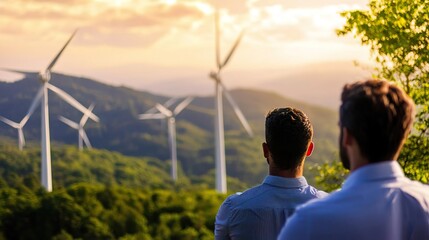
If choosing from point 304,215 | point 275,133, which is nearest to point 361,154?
point 304,215

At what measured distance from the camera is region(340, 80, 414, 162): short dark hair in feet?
13.8

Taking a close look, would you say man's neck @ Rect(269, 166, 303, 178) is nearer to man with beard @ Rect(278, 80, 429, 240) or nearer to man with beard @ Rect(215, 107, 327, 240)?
man with beard @ Rect(215, 107, 327, 240)

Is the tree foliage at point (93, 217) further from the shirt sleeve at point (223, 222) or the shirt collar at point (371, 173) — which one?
the shirt collar at point (371, 173)

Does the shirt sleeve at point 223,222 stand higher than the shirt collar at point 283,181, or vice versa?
the shirt collar at point 283,181

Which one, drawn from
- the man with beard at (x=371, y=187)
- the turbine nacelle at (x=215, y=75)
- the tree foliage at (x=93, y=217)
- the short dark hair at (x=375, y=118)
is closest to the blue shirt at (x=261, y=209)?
the man with beard at (x=371, y=187)

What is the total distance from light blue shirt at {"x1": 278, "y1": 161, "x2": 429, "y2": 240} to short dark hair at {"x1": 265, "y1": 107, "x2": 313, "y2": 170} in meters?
1.74

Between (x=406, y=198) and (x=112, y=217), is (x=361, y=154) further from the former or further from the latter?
(x=112, y=217)

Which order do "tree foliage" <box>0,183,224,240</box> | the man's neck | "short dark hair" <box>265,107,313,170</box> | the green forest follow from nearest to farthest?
"short dark hair" <box>265,107,313,170</box>
the man's neck
"tree foliage" <box>0,183,224,240</box>
the green forest

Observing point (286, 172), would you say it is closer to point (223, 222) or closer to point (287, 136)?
point (287, 136)

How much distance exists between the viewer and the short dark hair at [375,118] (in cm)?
419

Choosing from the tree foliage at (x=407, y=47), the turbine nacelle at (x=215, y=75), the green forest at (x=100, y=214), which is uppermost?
the tree foliage at (x=407, y=47)

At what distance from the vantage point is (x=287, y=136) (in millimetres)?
6074

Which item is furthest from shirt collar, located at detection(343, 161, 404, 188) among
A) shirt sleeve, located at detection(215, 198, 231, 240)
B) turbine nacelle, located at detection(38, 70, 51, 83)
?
turbine nacelle, located at detection(38, 70, 51, 83)

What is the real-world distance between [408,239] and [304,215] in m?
0.67
